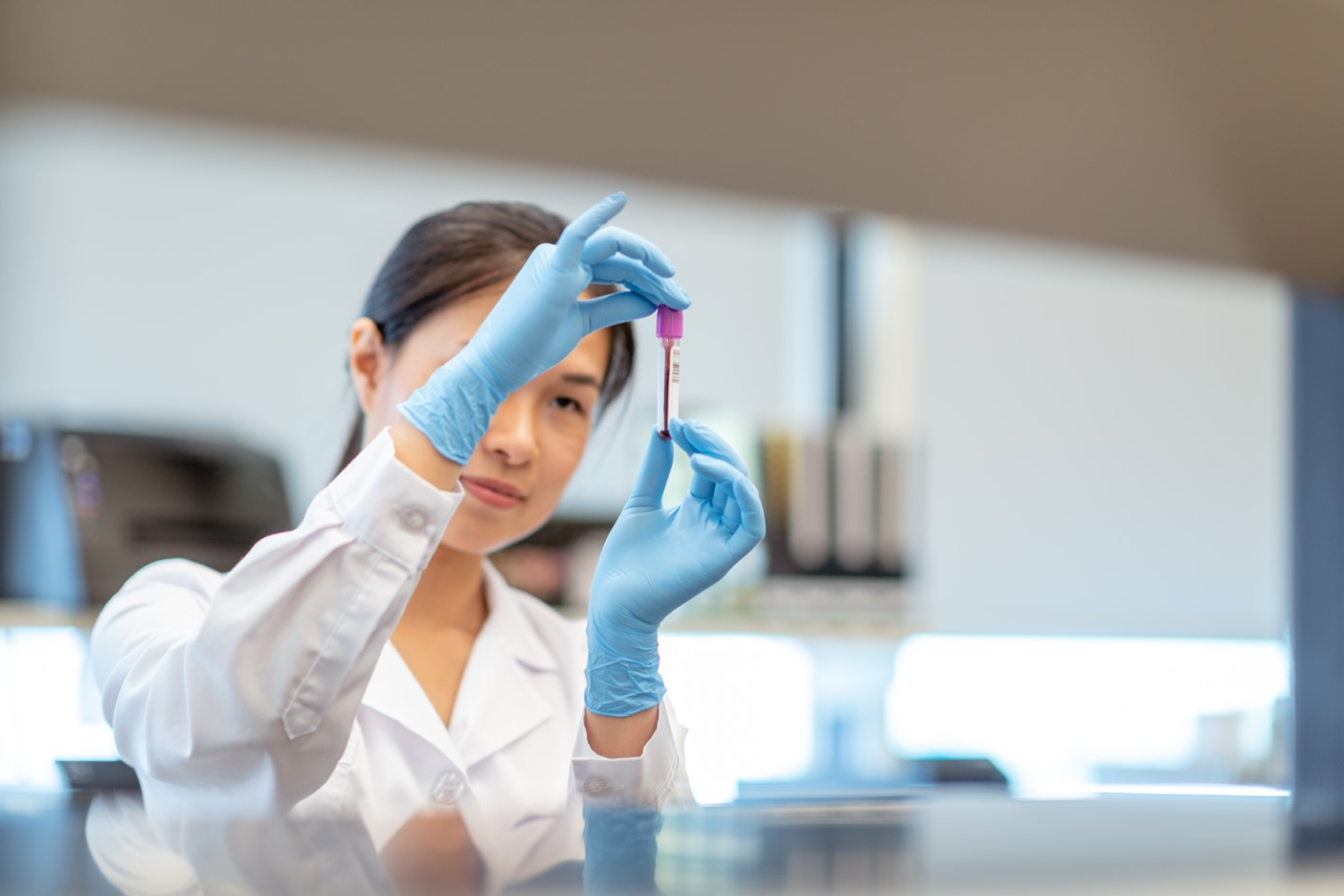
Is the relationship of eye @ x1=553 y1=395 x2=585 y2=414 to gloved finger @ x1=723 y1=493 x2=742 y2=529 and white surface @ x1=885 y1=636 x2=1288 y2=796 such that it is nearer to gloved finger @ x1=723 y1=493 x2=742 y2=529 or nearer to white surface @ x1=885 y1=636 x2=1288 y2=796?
gloved finger @ x1=723 y1=493 x2=742 y2=529

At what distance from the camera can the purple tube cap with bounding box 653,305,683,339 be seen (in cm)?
74

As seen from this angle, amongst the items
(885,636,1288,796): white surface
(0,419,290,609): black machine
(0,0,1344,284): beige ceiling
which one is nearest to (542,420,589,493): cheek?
(0,0,1344,284): beige ceiling

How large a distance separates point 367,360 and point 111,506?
3.13ft

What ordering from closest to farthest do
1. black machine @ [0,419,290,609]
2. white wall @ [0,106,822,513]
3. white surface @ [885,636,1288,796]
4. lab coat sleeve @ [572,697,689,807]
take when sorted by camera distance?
A: lab coat sleeve @ [572,697,689,807] → black machine @ [0,419,290,609] → white wall @ [0,106,822,513] → white surface @ [885,636,1288,796]

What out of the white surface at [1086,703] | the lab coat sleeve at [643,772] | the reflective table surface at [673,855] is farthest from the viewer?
the white surface at [1086,703]

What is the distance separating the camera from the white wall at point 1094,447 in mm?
2777

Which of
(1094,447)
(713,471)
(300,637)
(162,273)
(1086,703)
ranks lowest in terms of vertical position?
(1086,703)

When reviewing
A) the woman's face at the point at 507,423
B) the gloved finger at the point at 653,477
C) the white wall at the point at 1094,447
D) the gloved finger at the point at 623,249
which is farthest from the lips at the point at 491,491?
the white wall at the point at 1094,447

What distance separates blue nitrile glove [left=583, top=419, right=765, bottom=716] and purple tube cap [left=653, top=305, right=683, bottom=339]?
0.18 ft

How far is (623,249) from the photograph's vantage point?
0.71m

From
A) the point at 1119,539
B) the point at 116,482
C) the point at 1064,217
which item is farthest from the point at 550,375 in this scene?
the point at 1119,539

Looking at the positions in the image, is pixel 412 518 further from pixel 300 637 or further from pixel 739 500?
pixel 739 500

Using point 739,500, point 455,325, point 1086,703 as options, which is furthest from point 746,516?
point 1086,703

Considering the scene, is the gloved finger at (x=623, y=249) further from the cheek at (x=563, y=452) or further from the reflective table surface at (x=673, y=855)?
the reflective table surface at (x=673, y=855)
